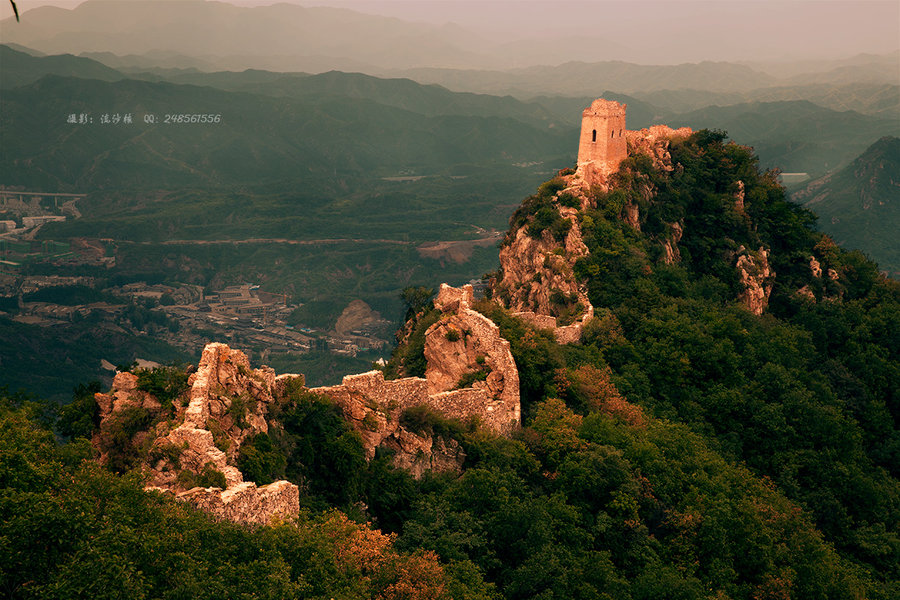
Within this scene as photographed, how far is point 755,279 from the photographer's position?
67.2 meters

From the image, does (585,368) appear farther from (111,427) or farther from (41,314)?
(41,314)

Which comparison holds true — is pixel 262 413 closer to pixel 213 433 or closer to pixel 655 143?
pixel 213 433

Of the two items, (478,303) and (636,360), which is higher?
(478,303)

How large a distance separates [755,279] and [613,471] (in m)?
37.7

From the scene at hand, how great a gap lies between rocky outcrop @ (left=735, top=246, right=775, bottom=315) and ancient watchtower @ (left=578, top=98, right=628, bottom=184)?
11.7 m

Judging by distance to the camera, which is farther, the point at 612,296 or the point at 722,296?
the point at 722,296

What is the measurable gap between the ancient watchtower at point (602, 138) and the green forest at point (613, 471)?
179 cm

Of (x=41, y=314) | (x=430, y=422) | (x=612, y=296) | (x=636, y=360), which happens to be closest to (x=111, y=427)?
(x=430, y=422)

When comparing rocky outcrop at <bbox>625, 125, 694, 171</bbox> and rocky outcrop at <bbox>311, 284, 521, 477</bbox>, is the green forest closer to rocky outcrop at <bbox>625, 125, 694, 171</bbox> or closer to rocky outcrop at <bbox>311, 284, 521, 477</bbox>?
rocky outcrop at <bbox>311, 284, 521, 477</bbox>

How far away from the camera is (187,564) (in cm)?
1841

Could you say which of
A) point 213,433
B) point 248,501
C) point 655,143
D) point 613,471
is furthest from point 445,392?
point 655,143

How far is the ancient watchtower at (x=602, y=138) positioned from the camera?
64.8 m

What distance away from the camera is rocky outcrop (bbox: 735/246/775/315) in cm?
6588

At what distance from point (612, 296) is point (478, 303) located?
576 inches
